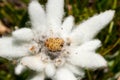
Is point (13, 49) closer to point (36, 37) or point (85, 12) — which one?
point (36, 37)

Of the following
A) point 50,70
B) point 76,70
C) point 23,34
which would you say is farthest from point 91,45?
point 23,34

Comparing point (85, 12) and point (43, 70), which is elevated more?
point (85, 12)

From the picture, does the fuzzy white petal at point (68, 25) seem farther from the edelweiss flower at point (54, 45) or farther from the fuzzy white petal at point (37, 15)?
the fuzzy white petal at point (37, 15)

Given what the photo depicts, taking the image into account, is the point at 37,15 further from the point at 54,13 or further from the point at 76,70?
the point at 76,70

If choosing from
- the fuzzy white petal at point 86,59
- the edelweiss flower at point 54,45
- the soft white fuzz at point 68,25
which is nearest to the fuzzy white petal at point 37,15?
the edelweiss flower at point 54,45

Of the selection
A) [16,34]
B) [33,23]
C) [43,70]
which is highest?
[33,23]

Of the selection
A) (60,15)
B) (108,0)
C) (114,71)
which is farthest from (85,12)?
(60,15)

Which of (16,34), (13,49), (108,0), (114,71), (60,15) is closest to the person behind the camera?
(16,34)

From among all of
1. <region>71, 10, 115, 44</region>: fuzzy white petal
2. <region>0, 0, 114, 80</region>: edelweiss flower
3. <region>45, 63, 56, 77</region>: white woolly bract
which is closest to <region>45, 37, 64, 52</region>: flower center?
<region>0, 0, 114, 80</region>: edelweiss flower
